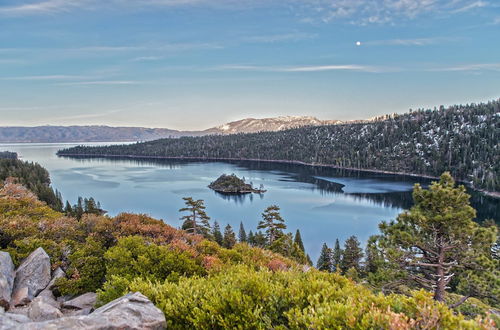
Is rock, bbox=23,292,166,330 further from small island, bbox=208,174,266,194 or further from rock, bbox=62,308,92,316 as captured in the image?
small island, bbox=208,174,266,194

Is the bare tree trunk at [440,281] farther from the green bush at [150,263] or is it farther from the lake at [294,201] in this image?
the lake at [294,201]

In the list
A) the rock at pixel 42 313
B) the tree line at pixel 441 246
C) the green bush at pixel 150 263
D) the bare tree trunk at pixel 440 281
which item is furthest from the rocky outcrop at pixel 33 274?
the bare tree trunk at pixel 440 281

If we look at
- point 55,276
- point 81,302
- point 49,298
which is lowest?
point 81,302

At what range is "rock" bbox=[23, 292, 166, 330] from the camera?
22.6 ft

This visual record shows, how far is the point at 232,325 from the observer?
7.49 meters

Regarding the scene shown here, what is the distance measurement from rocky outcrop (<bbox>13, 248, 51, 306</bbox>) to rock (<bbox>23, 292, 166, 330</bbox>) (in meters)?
6.67

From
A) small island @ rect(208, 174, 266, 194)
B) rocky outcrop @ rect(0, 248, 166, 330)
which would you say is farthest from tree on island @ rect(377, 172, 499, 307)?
small island @ rect(208, 174, 266, 194)

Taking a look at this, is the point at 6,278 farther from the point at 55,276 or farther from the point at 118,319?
the point at 118,319

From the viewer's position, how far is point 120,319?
7.47m

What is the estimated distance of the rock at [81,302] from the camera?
12250mm

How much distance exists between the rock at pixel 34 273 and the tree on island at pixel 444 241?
17679 mm

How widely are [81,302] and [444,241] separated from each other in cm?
1916

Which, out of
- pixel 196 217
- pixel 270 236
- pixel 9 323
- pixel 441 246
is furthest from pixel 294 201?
pixel 9 323

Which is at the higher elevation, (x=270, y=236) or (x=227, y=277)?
(x=227, y=277)
